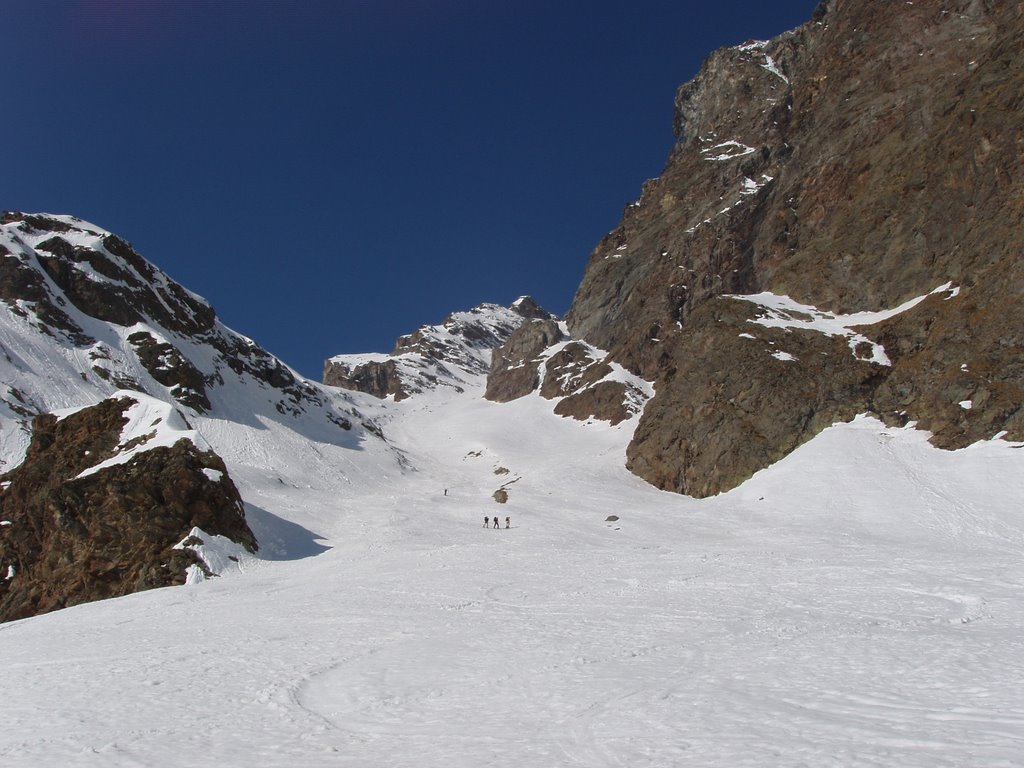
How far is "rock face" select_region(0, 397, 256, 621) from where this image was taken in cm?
2819

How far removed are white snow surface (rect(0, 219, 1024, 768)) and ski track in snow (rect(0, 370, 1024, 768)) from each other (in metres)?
0.06

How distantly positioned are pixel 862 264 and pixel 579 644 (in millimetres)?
56826

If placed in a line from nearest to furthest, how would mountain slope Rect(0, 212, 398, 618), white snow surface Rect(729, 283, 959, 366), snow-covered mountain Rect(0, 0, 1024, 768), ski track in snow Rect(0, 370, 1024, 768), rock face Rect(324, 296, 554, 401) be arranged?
1. ski track in snow Rect(0, 370, 1024, 768)
2. snow-covered mountain Rect(0, 0, 1024, 768)
3. mountain slope Rect(0, 212, 398, 618)
4. white snow surface Rect(729, 283, 959, 366)
5. rock face Rect(324, 296, 554, 401)

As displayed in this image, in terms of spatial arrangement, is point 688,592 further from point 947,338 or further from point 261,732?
point 947,338

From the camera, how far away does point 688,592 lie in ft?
56.0

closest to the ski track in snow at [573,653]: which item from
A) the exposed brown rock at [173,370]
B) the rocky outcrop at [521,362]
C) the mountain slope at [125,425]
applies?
the mountain slope at [125,425]

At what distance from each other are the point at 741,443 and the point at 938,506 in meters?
17.0

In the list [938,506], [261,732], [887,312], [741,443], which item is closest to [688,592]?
[261,732]

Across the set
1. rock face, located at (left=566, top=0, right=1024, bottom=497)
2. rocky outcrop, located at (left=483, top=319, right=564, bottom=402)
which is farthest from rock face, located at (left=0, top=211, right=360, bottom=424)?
rock face, located at (left=566, top=0, right=1024, bottom=497)

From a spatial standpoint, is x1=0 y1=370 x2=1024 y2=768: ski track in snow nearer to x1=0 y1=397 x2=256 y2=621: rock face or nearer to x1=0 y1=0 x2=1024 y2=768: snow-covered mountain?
x1=0 y1=0 x2=1024 y2=768: snow-covered mountain

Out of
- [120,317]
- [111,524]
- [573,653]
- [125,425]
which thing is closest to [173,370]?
[120,317]

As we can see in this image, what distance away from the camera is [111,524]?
1171 inches

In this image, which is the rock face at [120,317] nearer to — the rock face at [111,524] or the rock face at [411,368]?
the rock face at [111,524]

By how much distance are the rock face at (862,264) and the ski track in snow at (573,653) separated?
12618 mm
